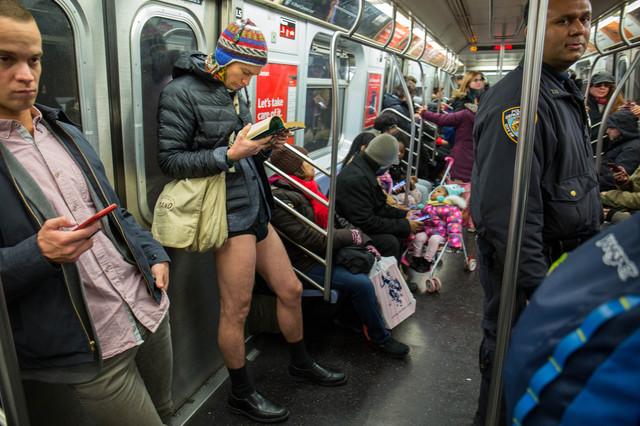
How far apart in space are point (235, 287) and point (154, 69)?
3.84ft

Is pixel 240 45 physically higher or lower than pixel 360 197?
higher

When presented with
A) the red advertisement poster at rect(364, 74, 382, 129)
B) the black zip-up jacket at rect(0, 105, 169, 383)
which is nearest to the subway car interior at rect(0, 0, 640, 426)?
the black zip-up jacket at rect(0, 105, 169, 383)

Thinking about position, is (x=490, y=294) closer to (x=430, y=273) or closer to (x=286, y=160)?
(x=286, y=160)

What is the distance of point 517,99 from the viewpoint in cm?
172

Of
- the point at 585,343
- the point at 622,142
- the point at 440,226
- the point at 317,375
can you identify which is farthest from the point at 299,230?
the point at 622,142

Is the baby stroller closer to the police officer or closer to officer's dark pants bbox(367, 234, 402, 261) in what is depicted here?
officer's dark pants bbox(367, 234, 402, 261)

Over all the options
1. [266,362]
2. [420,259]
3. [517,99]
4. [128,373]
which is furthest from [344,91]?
[128,373]

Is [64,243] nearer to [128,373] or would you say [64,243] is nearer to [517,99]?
[128,373]

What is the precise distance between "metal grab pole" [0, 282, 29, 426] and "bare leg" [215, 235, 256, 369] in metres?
1.33

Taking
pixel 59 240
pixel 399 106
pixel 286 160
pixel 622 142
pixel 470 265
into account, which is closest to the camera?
pixel 59 240

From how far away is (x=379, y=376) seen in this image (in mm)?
2955

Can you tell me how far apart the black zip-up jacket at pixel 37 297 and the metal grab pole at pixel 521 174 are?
44.7 inches

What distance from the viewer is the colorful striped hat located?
78.7 inches

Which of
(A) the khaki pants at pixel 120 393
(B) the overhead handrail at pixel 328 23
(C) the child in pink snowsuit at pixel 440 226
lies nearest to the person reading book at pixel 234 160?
(A) the khaki pants at pixel 120 393
